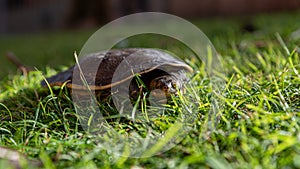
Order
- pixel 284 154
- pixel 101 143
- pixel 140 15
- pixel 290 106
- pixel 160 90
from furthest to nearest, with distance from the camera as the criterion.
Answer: pixel 140 15
pixel 160 90
pixel 290 106
pixel 101 143
pixel 284 154

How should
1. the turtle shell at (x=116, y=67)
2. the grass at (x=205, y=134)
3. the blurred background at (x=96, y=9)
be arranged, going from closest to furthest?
1. the grass at (x=205, y=134)
2. the turtle shell at (x=116, y=67)
3. the blurred background at (x=96, y=9)

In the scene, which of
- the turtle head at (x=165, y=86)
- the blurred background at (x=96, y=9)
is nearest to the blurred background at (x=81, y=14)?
the blurred background at (x=96, y=9)

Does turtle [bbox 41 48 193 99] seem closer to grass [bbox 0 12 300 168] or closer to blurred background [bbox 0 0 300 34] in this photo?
grass [bbox 0 12 300 168]

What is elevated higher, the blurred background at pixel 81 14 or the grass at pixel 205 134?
the grass at pixel 205 134

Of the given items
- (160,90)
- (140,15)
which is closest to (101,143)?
(160,90)

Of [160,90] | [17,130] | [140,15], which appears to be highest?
[160,90]

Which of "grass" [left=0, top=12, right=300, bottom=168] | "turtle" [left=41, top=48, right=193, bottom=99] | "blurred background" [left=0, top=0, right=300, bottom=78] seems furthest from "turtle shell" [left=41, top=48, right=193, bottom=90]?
"blurred background" [left=0, top=0, right=300, bottom=78]

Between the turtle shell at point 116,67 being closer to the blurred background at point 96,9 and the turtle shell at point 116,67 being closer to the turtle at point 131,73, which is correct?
the turtle at point 131,73

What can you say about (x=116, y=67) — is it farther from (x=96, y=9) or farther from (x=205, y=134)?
(x=96, y=9)

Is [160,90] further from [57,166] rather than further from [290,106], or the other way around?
[57,166]
